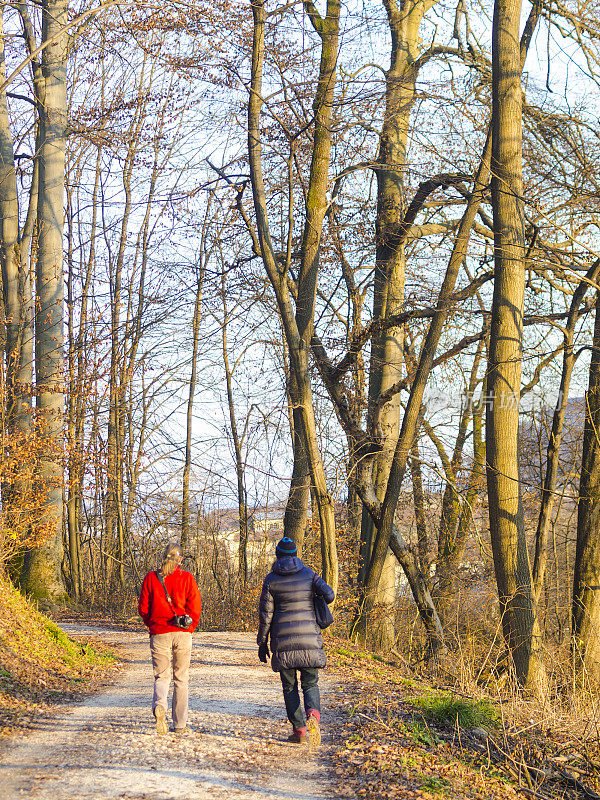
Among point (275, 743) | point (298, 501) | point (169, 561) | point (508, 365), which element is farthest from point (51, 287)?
point (275, 743)

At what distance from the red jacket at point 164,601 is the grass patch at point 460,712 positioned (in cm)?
221

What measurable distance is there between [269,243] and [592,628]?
8069 mm

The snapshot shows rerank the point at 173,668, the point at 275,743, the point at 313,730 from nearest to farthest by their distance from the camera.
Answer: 1. the point at 313,730
2. the point at 275,743
3. the point at 173,668

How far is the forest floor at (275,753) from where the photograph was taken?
200 inches

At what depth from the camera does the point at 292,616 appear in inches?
255

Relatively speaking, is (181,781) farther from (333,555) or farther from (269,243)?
(269,243)

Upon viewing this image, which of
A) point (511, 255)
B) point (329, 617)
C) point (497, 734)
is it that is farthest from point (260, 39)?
point (497, 734)

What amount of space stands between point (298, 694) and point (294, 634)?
479 millimetres

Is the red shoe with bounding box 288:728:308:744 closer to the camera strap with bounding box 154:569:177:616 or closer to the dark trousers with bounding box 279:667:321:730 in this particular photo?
the dark trousers with bounding box 279:667:321:730

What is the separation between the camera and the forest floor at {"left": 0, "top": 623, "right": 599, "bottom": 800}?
508 centimetres

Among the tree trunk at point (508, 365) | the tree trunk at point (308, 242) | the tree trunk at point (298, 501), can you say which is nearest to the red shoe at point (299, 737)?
the tree trunk at point (508, 365)

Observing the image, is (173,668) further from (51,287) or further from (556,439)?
(51,287)

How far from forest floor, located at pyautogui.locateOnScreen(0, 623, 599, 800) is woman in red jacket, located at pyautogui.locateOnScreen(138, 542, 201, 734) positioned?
0.31 metres

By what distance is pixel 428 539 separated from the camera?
68.7 feet
